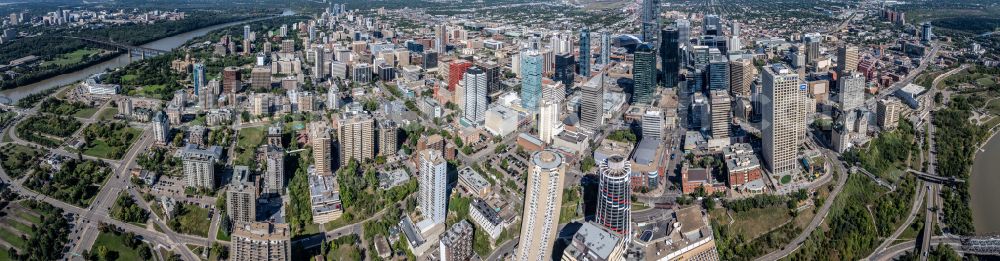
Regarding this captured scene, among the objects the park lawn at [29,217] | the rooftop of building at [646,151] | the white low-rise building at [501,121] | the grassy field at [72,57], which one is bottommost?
the park lawn at [29,217]

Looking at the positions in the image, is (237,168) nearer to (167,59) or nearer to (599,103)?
(599,103)

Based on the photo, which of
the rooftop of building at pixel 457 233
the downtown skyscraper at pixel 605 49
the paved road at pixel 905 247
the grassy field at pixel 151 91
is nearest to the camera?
the rooftop of building at pixel 457 233

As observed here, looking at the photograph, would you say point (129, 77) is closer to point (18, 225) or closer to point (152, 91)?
point (152, 91)

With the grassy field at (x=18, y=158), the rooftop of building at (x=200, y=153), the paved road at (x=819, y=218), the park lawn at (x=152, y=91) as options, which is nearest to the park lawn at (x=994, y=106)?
the paved road at (x=819, y=218)

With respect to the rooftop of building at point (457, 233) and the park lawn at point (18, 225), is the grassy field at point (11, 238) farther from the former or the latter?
the rooftop of building at point (457, 233)

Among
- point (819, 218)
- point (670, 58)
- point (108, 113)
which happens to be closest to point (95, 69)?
point (108, 113)

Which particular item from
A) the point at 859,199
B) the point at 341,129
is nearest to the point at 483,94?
the point at 341,129
